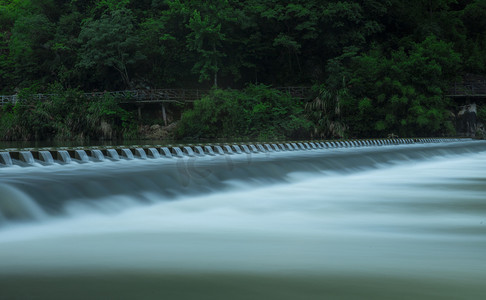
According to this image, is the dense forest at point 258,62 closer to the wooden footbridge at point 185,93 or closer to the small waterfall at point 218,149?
the wooden footbridge at point 185,93

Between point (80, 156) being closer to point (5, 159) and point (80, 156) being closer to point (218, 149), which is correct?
point (5, 159)

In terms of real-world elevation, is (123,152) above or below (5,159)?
below

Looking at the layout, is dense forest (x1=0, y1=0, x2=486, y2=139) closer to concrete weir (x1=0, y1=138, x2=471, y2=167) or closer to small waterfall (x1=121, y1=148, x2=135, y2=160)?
concrete weir (x1=0, y1=138, x2=471, y2=167)

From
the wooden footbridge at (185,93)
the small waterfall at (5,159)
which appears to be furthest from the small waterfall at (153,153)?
the wooden footbridge at (185,93)

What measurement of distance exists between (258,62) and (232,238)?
121 feet

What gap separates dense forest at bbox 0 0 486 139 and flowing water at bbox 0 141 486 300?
24464 mm

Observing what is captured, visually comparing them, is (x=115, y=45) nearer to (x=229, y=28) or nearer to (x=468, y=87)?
(x=229, y=28)

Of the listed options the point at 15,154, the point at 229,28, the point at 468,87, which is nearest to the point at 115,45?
the point at 229,28

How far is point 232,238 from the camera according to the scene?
5090mm

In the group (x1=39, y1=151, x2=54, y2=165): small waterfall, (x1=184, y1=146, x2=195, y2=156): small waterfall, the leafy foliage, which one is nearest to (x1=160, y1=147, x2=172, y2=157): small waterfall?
(x1=184, y1=146, x2=195, y2=156): small waterfall

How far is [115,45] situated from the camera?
37688mm

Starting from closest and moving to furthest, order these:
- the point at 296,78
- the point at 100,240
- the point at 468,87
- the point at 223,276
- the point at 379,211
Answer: the point at 223,276 → the point at 100,240 → the point at 379,211 → the point at 468,87 → the point at 296,78

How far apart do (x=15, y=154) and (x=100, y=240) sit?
20.6 ft

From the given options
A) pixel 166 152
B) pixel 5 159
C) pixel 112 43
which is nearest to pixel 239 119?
pixel 112 43
